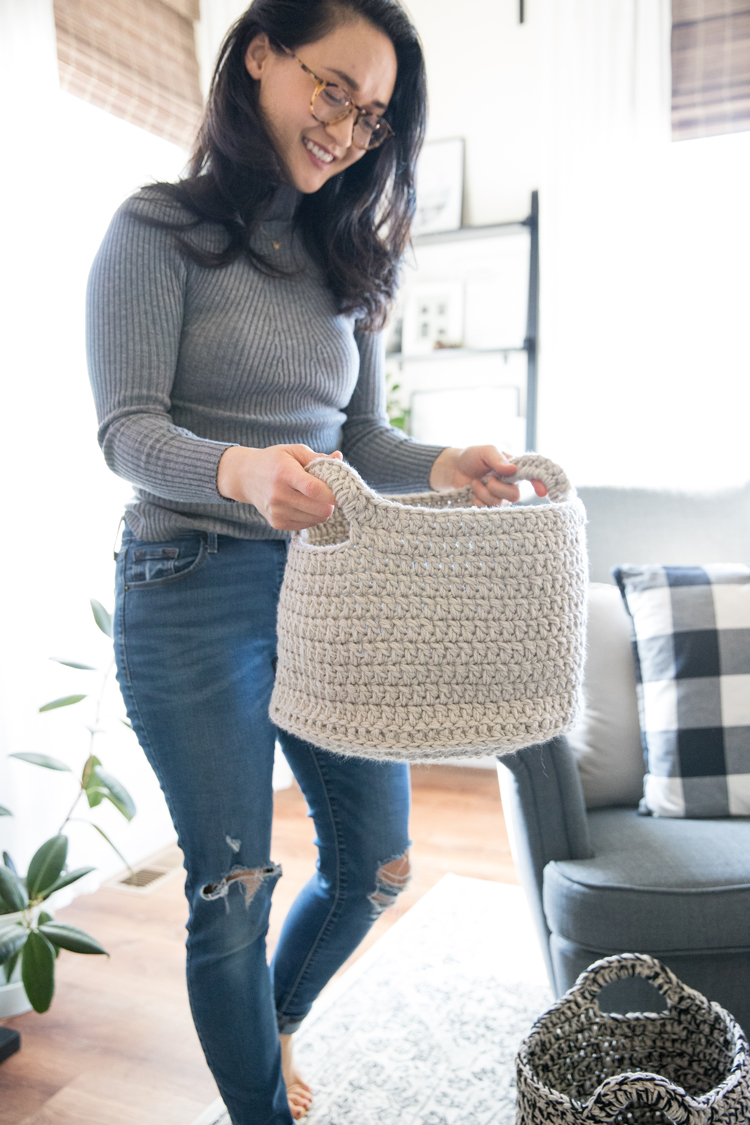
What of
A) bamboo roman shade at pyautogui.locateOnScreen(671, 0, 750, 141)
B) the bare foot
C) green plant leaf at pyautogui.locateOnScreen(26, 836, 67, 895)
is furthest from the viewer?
bamboo roman shade at pyautogui.locateOnScreen(671, 0, 750, 141)

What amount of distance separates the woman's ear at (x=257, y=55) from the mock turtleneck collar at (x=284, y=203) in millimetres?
124

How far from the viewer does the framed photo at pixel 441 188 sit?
8.87 feet

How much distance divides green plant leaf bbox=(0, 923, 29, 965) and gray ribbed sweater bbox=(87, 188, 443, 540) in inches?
29.5

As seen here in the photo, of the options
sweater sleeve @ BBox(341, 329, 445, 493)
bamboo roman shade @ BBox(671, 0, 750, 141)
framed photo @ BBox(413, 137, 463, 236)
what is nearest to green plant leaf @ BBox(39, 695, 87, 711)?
sweater sleeve @ BBox(341, 329, 445, 493)

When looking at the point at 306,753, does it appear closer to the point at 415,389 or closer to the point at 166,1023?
the point at 166,1023

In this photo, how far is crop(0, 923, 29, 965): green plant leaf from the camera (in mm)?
1238

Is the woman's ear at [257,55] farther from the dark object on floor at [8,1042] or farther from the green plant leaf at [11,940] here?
the dark object on floor at [8,1042]

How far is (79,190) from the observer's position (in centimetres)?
207

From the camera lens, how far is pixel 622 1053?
0.98m

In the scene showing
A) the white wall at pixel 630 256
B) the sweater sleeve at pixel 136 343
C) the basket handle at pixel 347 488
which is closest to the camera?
the basket handle at pixel 347 488

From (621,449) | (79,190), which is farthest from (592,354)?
(79,190)

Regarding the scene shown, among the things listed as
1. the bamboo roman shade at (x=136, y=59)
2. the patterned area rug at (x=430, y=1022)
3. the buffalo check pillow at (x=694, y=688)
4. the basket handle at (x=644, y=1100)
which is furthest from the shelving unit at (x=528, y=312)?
the basket handle at (x=644, y=1100)

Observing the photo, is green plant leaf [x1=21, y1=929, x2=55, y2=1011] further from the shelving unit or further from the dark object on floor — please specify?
the shelving unit

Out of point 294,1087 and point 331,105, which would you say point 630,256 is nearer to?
point 331,105
